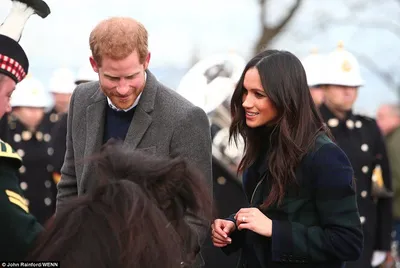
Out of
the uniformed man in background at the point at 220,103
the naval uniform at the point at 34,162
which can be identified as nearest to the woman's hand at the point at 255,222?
the uniformed man in background at the point at 220,103

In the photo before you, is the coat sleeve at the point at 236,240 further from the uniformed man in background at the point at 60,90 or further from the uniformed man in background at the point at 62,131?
the uniformed man in background at the point at 60,90

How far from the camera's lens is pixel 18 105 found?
13.6 m

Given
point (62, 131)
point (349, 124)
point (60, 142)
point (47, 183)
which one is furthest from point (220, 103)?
point (47, 183)

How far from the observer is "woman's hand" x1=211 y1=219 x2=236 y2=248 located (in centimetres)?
361

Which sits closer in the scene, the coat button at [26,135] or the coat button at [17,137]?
the coat button at [17,137]

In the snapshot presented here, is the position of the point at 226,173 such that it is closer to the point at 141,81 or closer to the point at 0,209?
the point at 141,81

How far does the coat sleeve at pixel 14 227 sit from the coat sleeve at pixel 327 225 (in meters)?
1.13

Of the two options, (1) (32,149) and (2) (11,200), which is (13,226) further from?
(1) (32,149)

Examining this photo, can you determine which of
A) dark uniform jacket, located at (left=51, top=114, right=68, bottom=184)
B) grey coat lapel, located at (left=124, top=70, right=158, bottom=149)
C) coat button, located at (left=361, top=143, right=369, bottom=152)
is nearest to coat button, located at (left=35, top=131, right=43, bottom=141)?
dark uniform jacket, located at (left=51, top=114, right=68, bottom=184)

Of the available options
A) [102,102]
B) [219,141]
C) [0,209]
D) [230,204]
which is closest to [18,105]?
[219,141]

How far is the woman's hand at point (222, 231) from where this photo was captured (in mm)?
3608

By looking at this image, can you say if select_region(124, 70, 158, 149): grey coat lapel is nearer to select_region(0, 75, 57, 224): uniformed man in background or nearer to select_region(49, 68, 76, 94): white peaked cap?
select_region(0, 75, 57, 224): uniformed man in background

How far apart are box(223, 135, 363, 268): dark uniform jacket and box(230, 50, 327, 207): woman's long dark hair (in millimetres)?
42

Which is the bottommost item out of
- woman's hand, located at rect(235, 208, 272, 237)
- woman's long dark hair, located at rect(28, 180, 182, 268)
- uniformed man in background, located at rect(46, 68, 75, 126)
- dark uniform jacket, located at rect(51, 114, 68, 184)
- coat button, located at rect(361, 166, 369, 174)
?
uniformed man in background, located at rect(46, 68, 75, 126)
